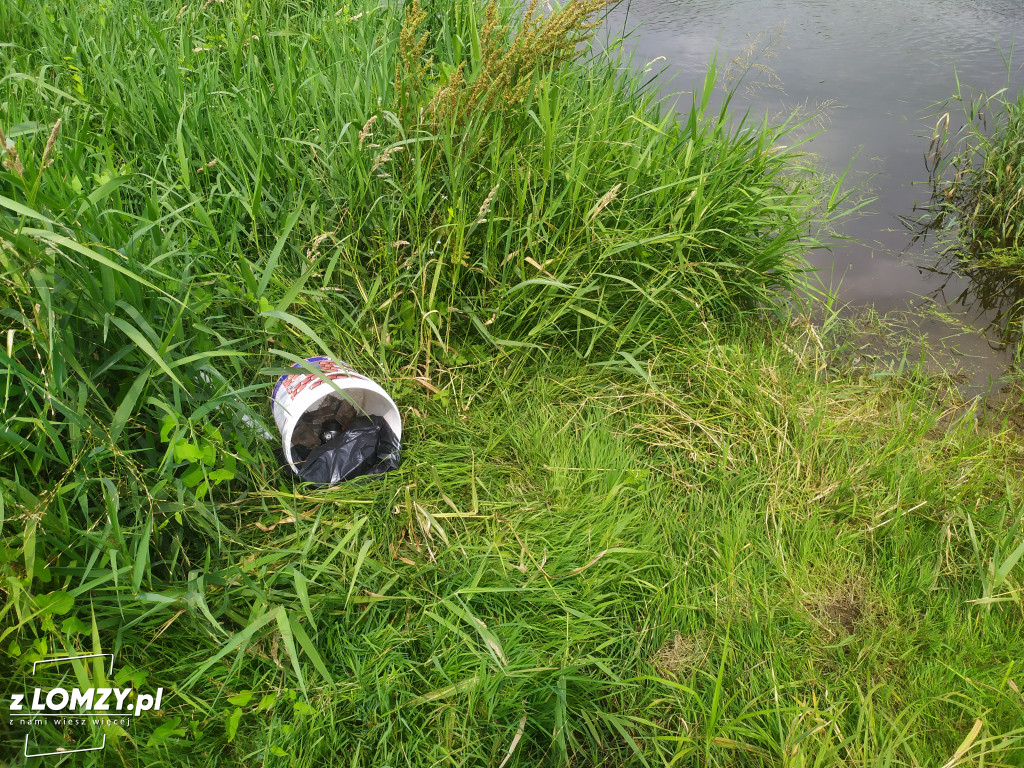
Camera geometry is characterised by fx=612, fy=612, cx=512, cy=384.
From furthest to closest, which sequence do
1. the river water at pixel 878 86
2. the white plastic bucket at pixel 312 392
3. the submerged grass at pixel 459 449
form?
1. the river water at pixel 878 86
2. the white plastic bucket at pixel 312 392
3. the submerged grass at pixel 459 449

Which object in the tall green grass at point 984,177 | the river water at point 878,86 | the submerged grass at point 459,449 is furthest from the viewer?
the tall green grass at point 984,177

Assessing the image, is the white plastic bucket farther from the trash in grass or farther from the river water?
the river water

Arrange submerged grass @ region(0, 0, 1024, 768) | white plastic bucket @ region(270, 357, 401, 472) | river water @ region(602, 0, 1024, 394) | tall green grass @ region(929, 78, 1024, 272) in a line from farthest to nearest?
tall green grass @ region(929, 78, 1024, 272) < river water @ region(602, 0, 1024, 394) < white plastic bucket @ region(270, 357, 401, 472) < submerged grass @ region(0, 0, 1024, 768)

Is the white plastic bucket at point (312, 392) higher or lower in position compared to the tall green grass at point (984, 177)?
lower

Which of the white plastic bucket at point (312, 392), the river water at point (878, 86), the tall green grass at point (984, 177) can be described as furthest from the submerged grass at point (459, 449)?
the tall green grass at point (984, 177)

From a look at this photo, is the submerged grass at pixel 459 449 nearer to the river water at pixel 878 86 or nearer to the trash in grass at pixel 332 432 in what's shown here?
the trash in grass at pixel 332 432

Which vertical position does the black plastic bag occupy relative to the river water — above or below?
below

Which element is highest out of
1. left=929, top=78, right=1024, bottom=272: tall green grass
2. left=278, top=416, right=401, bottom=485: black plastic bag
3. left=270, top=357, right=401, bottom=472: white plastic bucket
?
left=929, top=78, right=1024, bottom=272: tall green grass

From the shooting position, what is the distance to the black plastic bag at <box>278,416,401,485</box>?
69.5 inches

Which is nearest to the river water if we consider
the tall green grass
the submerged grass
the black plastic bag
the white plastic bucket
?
the tall green grass

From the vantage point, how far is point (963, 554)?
166 centimetres

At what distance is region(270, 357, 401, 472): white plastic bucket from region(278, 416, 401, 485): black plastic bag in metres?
0.05

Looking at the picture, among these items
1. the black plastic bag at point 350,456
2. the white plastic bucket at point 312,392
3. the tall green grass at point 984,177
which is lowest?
the black plastic bag at point 350,456

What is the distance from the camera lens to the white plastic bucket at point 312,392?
5.61 ft
